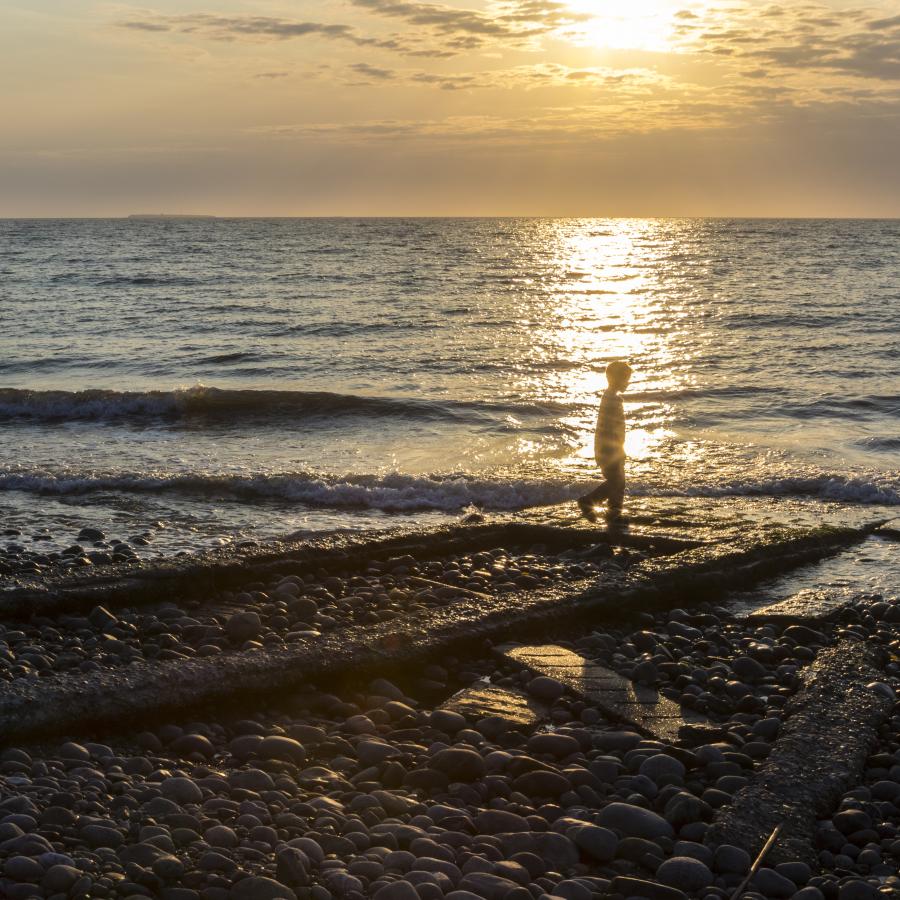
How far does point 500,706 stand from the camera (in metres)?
6.22

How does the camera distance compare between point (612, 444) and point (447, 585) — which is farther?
point (612, 444)

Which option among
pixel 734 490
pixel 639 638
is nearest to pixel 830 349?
pixel 734 490

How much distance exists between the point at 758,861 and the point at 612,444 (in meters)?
7.56

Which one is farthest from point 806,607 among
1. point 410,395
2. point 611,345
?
point 611,345

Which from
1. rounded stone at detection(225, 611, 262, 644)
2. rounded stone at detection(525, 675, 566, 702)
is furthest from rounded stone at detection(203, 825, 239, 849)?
rounded stone at detection(225, 611, 262, 644)

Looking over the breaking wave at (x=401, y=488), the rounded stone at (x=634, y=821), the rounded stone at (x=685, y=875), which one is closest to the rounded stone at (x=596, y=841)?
the rounded stone at (x=634, y=821)

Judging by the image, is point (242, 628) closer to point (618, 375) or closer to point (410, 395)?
point (618, 375)

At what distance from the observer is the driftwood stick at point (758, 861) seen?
4285mm

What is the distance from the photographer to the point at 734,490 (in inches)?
532

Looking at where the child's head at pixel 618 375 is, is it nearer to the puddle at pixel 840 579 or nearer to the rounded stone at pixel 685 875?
the puddle at pixel 840 579

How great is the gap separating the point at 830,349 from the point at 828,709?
2305 cm

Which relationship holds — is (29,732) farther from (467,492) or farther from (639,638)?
(467,492)

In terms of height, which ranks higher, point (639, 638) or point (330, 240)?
point (330, 240)

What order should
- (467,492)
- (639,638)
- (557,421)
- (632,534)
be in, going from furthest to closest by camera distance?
1. (557,421)
2. (467,492)
3. (632,534)
4. (639,638)
